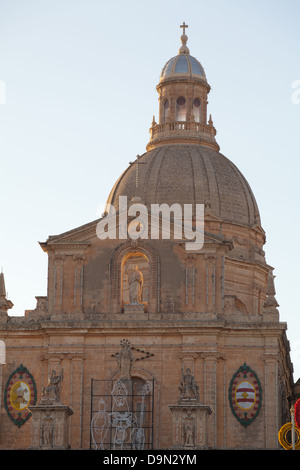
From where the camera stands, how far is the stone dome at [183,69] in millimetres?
102562

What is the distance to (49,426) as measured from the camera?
7588 centimetres

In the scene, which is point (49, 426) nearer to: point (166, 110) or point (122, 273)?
point (122, 273)

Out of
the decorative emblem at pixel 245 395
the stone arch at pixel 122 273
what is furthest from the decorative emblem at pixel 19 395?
the decorative emblem at pixel 245 395

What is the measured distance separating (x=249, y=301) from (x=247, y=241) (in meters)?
3.84

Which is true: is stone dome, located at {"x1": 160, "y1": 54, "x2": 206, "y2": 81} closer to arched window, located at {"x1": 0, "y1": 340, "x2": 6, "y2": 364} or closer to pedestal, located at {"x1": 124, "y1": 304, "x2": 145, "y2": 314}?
pedestal, located at {"x1": 124, "y1": 304, "x2": 145, "y2": 314}

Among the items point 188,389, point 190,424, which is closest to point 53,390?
point 188,389

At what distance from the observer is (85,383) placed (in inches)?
3246

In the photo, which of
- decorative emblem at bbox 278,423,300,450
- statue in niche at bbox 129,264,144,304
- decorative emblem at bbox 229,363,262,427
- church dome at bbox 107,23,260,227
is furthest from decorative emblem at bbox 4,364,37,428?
church dome at bbox 107,23,260,227

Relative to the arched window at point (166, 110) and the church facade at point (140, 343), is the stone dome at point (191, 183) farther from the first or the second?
the church facade at point (140, 343)

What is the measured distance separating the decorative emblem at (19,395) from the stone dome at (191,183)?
16759 millimetres

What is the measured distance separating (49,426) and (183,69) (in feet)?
110

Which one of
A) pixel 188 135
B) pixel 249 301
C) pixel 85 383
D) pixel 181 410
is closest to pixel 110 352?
pixel 85 383

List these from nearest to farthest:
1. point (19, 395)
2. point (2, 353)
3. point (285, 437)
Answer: point (285, 437)
point (19, 395)
point (2, 353)

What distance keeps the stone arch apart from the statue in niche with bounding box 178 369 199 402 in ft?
26.4
